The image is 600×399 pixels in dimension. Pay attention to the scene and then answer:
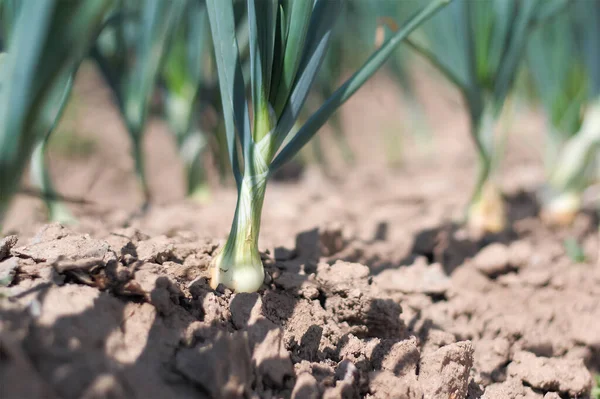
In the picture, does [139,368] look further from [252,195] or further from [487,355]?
[487,355]

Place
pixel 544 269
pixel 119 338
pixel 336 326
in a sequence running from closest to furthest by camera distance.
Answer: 1. pixel 119 338
2. pixel 336 326
3. pixel 544 269

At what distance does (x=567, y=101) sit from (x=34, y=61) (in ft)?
5.63

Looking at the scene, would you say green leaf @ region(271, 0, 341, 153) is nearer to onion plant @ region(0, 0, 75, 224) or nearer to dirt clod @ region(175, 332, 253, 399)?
dirt clod @ region(175, 332, 253, 399)

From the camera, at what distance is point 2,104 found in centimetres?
62

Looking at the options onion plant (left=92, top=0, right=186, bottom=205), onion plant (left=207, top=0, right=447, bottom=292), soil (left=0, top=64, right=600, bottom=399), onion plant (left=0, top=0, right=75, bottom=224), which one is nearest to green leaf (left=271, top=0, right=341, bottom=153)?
onion plant (left=207, top=0, right=447, bottom=292)

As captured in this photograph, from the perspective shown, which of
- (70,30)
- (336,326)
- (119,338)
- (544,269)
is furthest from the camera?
(544,269)

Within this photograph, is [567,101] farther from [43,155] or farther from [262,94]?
[43,155]

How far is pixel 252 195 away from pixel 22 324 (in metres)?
0.39

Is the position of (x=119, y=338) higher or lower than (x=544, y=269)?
lower

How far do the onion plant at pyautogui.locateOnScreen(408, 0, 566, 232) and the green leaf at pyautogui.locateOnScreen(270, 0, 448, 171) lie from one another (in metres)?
0.33

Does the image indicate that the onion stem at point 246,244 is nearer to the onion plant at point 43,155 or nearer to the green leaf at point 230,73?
the green leaf at point 230,73

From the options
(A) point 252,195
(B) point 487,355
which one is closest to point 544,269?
(B) point 487,355

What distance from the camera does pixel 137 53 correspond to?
1587mm

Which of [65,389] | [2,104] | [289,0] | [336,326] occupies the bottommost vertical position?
[65,389]
